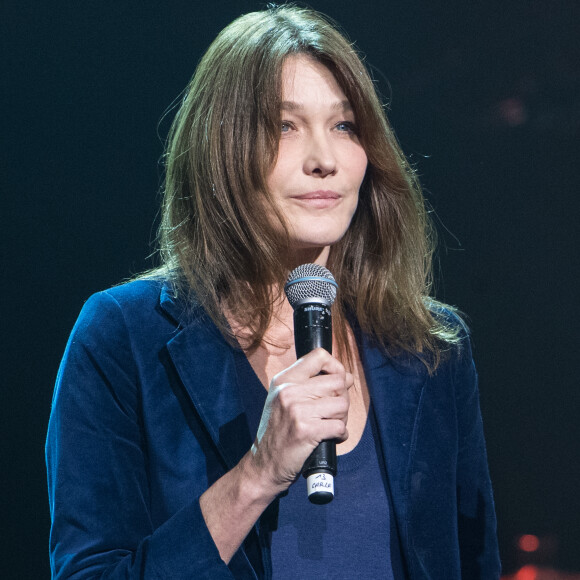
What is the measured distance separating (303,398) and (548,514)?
1811 mm

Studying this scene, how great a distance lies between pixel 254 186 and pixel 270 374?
1.32 feet

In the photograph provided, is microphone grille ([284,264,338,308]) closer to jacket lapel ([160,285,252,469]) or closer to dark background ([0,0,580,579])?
jacket lapel ([160,285,252,469])

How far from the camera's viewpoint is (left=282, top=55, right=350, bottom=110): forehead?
63.2 inches

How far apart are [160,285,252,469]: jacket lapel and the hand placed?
0.26 m

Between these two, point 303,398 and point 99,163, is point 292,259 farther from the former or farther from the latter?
point 99,163

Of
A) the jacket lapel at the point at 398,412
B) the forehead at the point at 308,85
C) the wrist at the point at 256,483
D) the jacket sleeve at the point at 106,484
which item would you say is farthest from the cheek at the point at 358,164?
the wrist at the point at 256,483

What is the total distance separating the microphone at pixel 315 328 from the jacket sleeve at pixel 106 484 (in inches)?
11.6

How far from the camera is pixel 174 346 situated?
1.52 m

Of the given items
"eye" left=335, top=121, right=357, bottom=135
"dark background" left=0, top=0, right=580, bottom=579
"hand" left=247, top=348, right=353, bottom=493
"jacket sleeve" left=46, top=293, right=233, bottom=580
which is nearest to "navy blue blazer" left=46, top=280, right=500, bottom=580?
"jacket sleeve" left=46, top=293, right=233, bottom=580

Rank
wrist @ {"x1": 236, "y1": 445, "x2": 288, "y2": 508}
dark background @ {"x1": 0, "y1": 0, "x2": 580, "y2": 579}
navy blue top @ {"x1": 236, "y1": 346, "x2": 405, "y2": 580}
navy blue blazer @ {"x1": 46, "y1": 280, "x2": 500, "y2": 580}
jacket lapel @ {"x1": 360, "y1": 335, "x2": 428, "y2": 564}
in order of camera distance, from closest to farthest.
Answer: wrist @ {"x1": 236, "y1": 445, "x2": 288, "y2": 508}
navy blue blazer @ {"x1": 46, "y1": 280, "x2": 500, "y2": 580}
navy blue top @ {"x1": 236, "y1": 346, "x2": 405, "y2": 580}
jacket lapel @ {"x1": 360, "y1": 335, "x2": 428, "y2": 564}
dark background @ {"x1": 0, "y1": 0, "x2": 580, "y2": 579}

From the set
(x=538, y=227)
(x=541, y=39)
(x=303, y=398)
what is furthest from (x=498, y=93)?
(x=303, y=398)

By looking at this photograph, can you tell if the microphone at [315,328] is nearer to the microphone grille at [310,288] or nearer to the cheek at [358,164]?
the microphone grille at [310,288]

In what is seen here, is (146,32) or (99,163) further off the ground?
(146,32)

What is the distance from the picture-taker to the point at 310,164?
1.56 m
